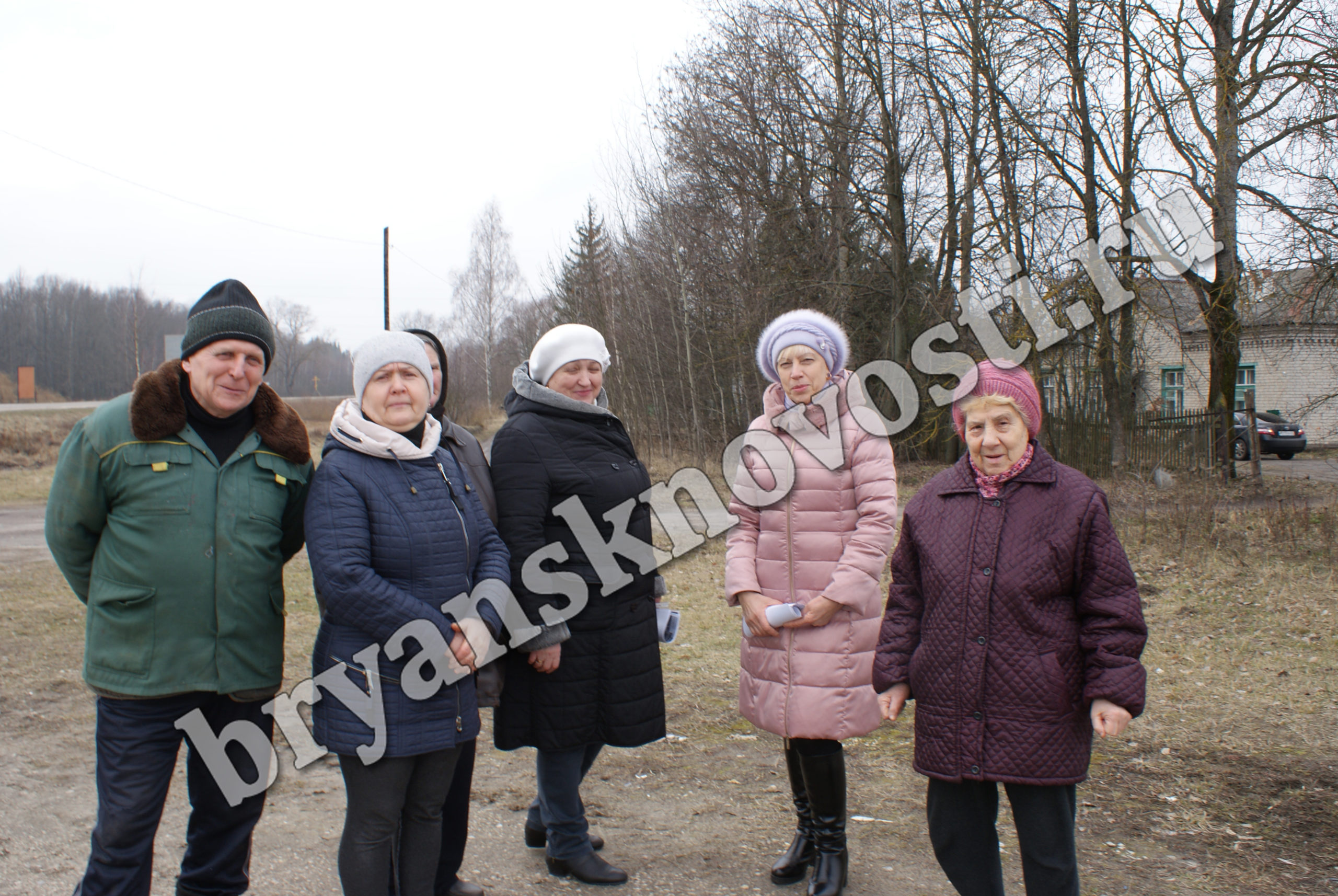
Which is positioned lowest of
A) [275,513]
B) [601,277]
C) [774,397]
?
[275,513]

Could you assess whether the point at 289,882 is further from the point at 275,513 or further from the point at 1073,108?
the point at 1073,108

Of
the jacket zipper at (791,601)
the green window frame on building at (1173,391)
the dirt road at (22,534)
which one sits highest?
the green window frame on building at (1173,391)

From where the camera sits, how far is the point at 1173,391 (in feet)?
87.9

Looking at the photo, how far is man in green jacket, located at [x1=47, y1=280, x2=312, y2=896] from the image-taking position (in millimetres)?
2322

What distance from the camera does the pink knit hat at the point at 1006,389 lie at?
7.70ft

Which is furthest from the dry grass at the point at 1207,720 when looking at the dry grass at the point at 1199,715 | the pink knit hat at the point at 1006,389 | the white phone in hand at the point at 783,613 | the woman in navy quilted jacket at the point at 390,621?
the woman in navy quilted jacket at the point at 390,621

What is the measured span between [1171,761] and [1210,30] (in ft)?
44.0

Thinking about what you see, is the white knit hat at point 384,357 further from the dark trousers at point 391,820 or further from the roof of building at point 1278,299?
the roof of building at point 1278,299

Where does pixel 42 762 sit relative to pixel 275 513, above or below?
below

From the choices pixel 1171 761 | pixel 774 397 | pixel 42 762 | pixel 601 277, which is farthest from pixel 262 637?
pixel 601 277

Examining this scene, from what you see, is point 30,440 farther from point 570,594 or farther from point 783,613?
point 783,613

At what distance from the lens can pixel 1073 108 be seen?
44.1 feet

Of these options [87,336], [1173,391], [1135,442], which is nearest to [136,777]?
[1135,442]

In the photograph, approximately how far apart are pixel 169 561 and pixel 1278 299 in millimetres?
12460
